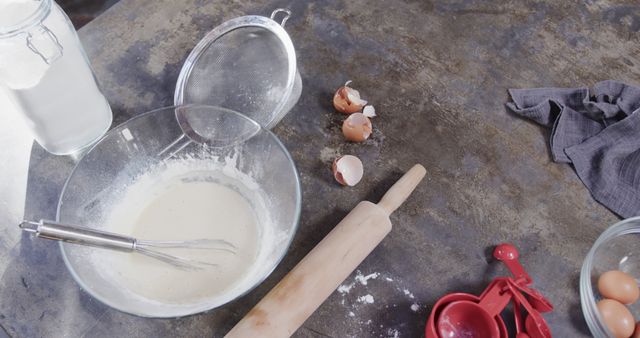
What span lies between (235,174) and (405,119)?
0.41 metres

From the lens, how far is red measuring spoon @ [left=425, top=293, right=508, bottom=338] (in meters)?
0.91

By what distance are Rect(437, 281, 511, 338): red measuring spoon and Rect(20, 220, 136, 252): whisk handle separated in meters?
0.55

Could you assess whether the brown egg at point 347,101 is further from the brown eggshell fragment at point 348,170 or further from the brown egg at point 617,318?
the brown egg at point 617,318

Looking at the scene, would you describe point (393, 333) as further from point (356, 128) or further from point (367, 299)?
point (356, 128)

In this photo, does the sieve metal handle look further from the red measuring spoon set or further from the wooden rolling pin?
the red measuring spoon set

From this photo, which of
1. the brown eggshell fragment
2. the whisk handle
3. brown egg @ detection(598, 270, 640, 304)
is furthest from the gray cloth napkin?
the whisk handle

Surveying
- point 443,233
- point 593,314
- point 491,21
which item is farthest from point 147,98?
point 593,314

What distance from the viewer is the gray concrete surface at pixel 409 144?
1.00 metres

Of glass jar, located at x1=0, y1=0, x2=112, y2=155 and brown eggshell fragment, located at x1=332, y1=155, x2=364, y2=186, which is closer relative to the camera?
glass jar, located at x1=0, y1=0, x2=112, y2=155

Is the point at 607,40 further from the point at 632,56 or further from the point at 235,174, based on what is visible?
the point at 235,174

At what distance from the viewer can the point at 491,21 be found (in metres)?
1.42

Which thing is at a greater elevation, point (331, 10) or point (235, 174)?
point (331, 10)

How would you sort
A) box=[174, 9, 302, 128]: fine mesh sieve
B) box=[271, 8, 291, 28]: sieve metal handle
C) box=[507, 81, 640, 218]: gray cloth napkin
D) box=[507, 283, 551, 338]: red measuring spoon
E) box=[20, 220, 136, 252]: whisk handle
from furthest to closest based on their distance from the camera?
box=[271, 8, 291, 28]: sieve metal handle
box=[174, 9, 302, 128]: fine mesh sieve
box=[507, 81, 640, 218]: gray cloth napkin
box=[507, 283, 551, 338]: red measuring spoon
box=[20, 220, 136, 252]: whisk handle

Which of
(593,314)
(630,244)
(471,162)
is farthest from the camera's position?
(471,162)
